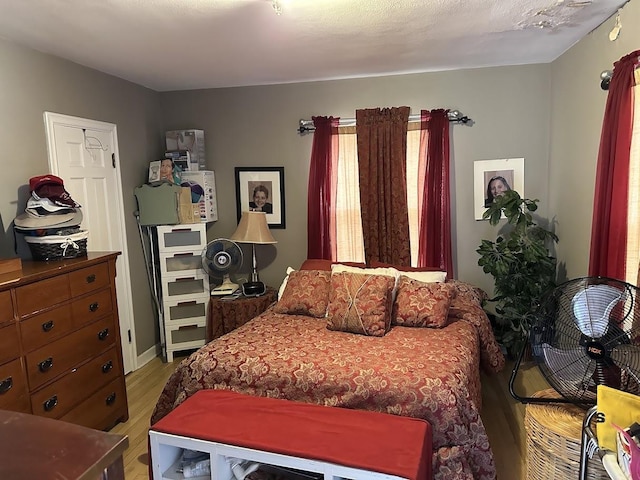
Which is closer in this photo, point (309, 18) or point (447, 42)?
point (309, 18)

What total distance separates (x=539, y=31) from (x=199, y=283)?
311 cm

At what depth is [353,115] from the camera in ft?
12.7

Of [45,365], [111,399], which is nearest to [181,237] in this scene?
[111,399]

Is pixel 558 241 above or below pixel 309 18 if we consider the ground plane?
below

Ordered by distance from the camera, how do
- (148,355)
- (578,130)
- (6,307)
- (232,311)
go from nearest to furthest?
(6,307) → (578,130) → (232,311) → (148,355)

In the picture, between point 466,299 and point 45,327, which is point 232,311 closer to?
point 45,327

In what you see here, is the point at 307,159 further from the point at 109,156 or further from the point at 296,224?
the point at 109,156

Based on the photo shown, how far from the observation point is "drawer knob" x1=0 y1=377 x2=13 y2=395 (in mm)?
2074

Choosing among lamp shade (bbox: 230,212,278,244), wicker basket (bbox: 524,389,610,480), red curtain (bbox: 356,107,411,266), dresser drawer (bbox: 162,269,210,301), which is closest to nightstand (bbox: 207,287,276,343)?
dresser drawer (bbox: 162,269,210,301)

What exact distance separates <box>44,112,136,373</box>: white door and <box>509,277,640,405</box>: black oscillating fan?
2.96 meters

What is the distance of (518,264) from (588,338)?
5.44 ft

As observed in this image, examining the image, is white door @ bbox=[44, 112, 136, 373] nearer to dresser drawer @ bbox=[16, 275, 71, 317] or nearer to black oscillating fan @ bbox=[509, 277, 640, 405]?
dresser drawer @ bbox=[16, 275, 71, 317]

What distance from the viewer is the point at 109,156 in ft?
11.6

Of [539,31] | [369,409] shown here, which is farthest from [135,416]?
[539,31]
